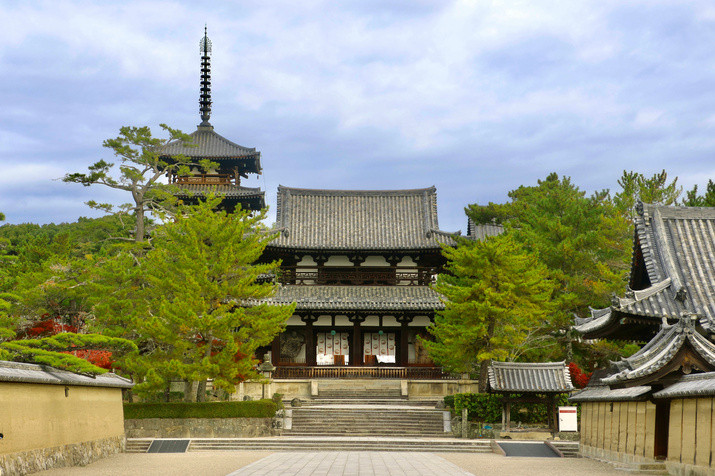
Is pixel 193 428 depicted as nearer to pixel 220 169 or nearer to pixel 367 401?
pixel 367 401

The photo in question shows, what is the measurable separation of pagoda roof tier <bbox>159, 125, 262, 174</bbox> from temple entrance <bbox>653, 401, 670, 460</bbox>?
38328 mm

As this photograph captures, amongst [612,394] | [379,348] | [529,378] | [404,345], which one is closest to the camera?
[612,394]

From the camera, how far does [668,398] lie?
15.8 m

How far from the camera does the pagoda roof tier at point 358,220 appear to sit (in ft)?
141

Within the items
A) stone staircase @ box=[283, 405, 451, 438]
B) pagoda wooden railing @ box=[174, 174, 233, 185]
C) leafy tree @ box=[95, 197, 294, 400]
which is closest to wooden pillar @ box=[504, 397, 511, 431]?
stone staircase @ box=[283, 405, 451, 438]

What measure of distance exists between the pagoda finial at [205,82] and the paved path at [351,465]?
131ft

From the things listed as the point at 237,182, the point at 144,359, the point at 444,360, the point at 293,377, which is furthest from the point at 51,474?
the point at 237,182

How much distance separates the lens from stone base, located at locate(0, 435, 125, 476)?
16556 mm

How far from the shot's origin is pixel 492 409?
30453 mm

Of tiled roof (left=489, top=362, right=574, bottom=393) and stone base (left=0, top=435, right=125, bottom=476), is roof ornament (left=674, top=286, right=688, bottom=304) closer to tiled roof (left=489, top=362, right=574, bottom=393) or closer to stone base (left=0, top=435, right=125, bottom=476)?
tiled roof (left=489, top=362, right=574, bottom=393)

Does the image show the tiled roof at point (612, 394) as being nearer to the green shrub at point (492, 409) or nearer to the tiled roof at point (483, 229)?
the green shrub at point (492, 409)

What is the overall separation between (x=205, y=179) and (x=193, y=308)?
80.8ft

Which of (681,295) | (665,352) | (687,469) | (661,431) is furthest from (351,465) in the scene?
(681,295)

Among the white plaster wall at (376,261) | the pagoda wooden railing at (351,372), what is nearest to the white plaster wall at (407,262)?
the white plaster wall at (376,261)
